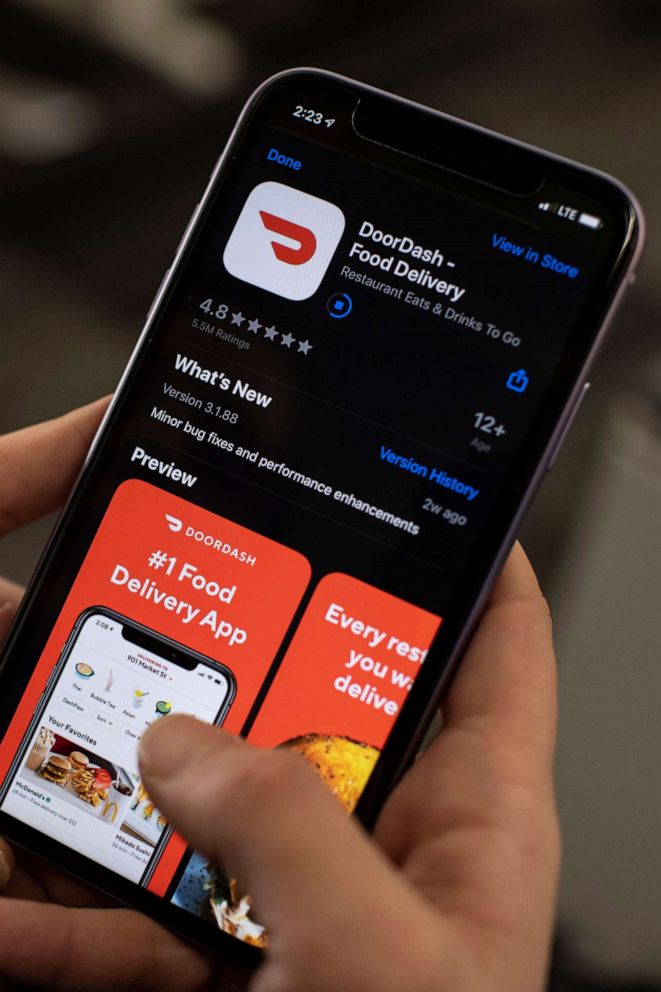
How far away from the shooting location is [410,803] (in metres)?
0.47

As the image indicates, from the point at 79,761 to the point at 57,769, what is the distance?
1cm

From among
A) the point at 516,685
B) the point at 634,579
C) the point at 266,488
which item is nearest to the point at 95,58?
the point at 634,579

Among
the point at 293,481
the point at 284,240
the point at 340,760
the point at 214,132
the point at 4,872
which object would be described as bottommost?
the point at 4,872

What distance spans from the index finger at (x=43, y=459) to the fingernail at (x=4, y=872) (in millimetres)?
191

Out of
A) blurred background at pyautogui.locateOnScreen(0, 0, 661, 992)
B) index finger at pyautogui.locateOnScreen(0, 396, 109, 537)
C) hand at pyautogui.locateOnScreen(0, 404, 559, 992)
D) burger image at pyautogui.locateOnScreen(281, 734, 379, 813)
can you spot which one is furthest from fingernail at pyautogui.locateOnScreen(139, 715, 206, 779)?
blurred background at pyautogui.locateOnScreen(0, 0, 661, 992)

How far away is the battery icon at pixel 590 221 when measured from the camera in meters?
0.50

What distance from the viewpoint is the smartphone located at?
1.63ft

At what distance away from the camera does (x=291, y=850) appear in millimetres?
354

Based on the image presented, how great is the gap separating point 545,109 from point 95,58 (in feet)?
2.35

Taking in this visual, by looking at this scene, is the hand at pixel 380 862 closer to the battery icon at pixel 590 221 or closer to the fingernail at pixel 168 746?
the fingernail at pixel 168 746

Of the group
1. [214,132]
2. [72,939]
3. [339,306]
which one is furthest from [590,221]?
[214,132]

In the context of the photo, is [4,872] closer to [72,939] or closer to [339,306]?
[72,939]

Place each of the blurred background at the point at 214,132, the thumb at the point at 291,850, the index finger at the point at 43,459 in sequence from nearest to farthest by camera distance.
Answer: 1. the thumb at the point at 291,850
2. the index finger at the point at 43,459
3. the blurred background at the point at 214,132

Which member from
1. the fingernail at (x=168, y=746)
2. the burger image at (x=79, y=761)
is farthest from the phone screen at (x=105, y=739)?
the fingernail at (x=168, y=746)
